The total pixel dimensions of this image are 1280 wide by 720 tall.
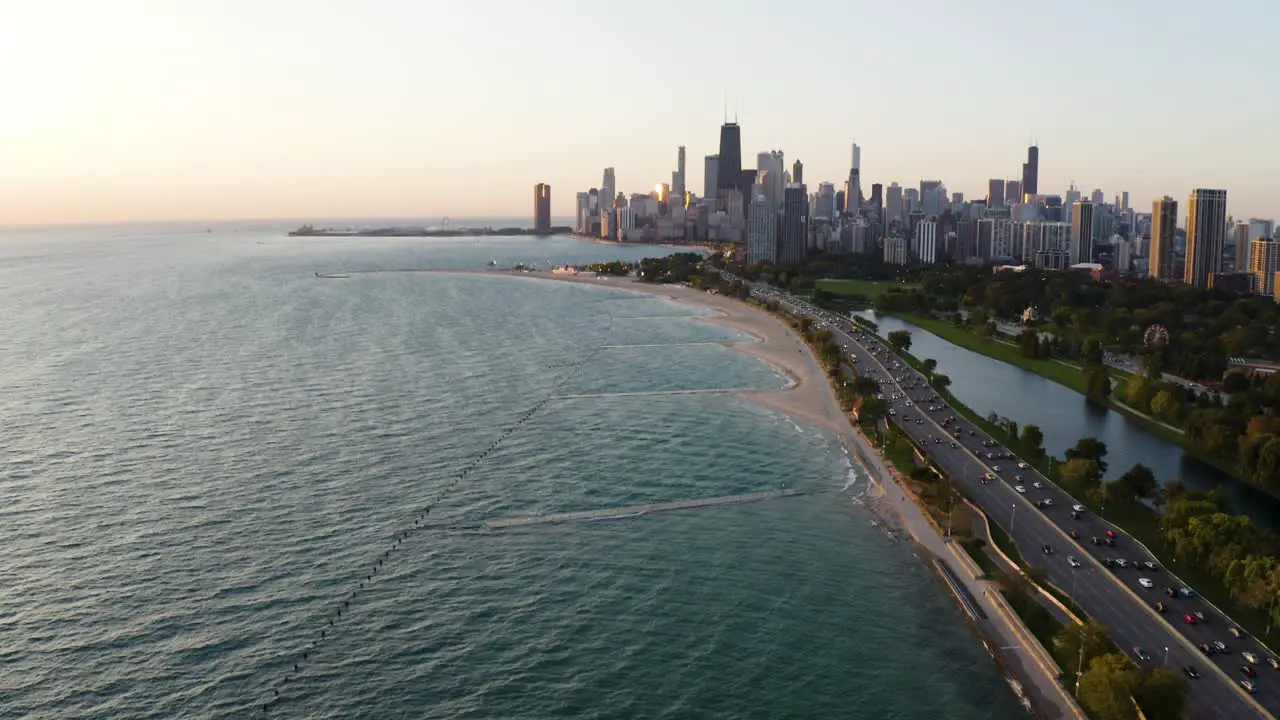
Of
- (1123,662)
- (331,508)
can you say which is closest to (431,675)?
(331,508)

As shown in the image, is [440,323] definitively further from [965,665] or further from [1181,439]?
[965,665]

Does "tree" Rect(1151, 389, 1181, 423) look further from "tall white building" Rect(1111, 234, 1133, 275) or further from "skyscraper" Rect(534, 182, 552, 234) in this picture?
"skyscraper" Rect(534, 182, 552, 234)

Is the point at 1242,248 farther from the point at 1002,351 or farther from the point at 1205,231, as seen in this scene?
the point at 1002,351

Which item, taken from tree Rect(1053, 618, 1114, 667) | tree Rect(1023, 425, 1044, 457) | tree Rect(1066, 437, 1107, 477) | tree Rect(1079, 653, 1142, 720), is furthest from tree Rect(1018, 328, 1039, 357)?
tree Rect(1079, 653, 1142, 720)

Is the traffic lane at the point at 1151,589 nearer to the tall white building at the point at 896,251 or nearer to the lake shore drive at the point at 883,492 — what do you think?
the lake shore drive at the point at 883,492

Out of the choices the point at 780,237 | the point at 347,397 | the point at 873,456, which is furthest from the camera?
the point at 780,237

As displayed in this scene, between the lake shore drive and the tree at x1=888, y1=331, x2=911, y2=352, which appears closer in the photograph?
the lake shore drive

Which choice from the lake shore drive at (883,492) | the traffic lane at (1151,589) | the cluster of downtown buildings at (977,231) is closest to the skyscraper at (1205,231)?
the cluster of downtown buildings at (977,231)

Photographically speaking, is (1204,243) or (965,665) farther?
(1204,243)

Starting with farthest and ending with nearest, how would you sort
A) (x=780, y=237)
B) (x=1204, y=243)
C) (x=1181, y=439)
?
(x=780, y=237) → (x=1204, y=243) → (x=1181, y=439)
